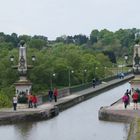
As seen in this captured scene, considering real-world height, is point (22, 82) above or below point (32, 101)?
above

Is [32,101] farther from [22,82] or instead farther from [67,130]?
[67,130]

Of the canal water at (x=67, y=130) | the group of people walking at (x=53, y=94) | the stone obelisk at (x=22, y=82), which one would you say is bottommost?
the canal water at (x=67, y=130)

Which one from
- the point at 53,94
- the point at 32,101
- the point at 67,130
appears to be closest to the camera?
the point at 67,130

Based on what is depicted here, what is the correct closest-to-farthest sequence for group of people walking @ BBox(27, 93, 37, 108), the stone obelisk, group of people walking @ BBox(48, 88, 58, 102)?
1. group of people walking @ BBox(27, 93, 37, 108)
2. the stone obelisk
3. group of people walking @ BBox(48, 88, 58, 102)

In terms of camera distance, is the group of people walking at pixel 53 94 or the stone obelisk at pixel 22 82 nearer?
the stone obelisk at pixel 22 82

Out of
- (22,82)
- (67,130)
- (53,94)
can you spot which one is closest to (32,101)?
(22,82)

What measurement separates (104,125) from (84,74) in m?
61.2

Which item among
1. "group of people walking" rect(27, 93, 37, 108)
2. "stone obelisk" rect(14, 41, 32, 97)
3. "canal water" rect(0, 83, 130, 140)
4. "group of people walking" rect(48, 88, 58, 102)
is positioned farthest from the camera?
"group of people walking" rect(48, 88, 58, 102)

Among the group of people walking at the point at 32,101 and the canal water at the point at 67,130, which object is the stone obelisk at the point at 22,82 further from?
the canal water at the point at 67,130

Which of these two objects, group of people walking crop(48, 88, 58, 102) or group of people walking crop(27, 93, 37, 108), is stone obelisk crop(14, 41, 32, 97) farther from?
group of people walking crop(48, 88, 58, 102)

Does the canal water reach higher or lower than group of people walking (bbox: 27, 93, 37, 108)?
lower

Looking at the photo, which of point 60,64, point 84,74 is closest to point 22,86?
point 60,64

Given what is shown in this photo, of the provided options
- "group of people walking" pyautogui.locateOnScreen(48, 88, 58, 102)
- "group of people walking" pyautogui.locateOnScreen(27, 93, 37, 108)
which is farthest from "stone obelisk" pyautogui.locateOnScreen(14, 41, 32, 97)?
"group of people walking" pyautogui.locateOnScreen(48, 88, 58, 102)

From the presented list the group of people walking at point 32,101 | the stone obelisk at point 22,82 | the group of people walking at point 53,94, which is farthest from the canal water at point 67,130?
the group of people walking at point 53,94
